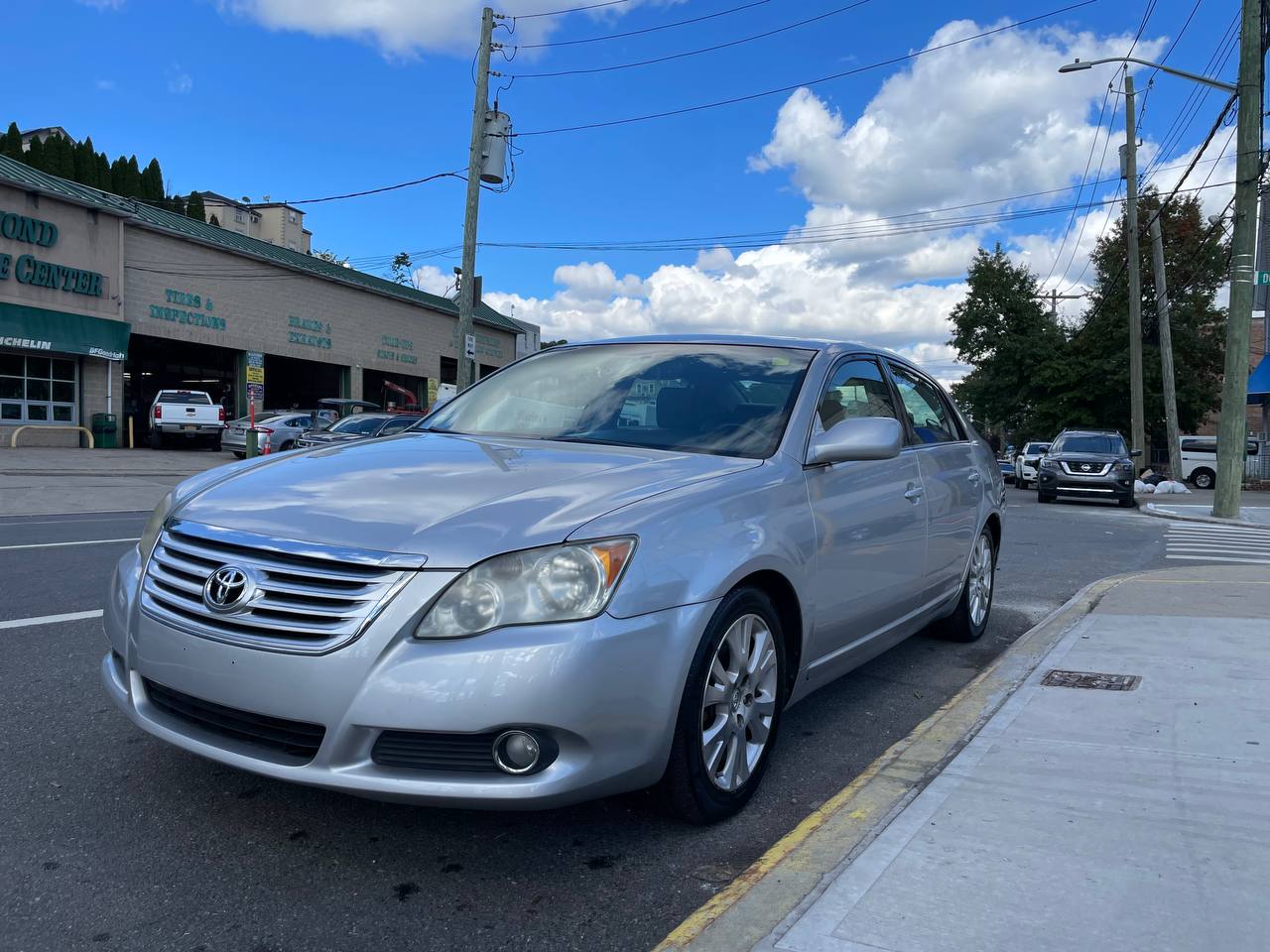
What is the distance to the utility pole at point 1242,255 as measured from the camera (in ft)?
52.0

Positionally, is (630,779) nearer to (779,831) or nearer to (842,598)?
(779,831)

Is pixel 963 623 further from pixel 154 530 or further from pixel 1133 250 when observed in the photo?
pixel 1133 250

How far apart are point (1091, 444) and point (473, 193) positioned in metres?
14.1

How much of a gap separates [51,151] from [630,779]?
51324 mm

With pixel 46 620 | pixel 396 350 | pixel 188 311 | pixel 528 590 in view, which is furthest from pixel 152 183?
pixel 528 590

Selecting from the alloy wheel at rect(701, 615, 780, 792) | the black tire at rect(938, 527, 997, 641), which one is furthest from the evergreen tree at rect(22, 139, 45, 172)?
the alloy wheel at rect(701, 615, 780, 792)

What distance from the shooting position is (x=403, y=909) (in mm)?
2518

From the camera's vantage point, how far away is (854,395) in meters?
4.41

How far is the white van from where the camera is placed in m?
30.3

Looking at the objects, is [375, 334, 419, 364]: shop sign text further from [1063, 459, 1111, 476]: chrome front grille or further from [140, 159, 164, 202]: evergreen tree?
[1063, 459, 1111, 476]: chrome front grille

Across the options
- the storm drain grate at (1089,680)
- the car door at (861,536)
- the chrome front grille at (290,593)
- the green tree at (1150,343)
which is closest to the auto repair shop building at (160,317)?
the car door at (861,536)

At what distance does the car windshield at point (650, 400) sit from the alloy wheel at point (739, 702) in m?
0.73

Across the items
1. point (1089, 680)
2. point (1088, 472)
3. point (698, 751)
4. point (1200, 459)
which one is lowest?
point (1089, 680)

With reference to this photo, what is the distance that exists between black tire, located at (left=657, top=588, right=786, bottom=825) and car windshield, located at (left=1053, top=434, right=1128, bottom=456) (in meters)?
19.5
